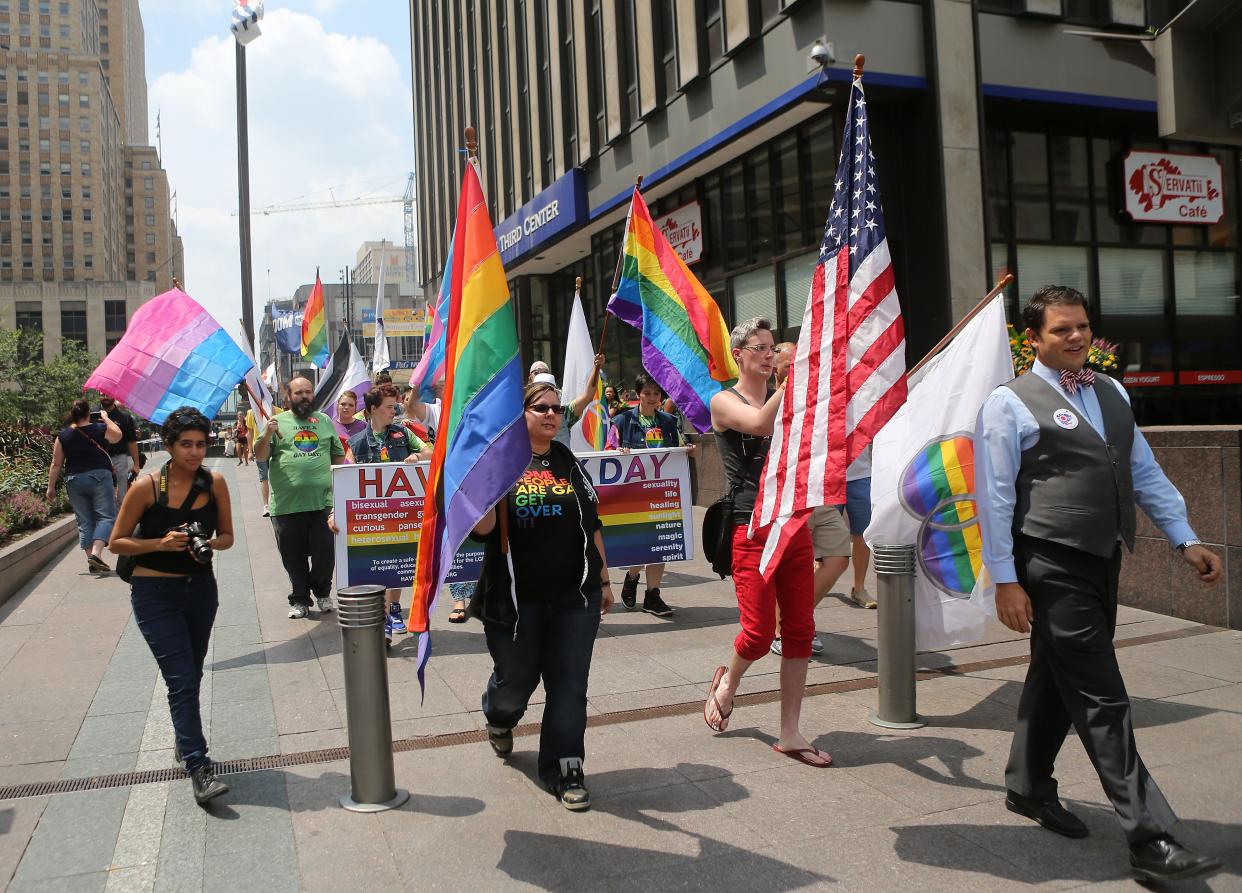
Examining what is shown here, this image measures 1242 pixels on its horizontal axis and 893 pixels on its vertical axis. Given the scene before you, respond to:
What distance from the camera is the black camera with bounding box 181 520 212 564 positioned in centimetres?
469

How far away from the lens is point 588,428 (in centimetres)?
1091

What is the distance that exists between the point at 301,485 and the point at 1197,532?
6.74 m

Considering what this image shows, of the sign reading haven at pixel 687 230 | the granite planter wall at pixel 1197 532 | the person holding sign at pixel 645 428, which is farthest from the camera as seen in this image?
the sign reading haven at pixel 687 230

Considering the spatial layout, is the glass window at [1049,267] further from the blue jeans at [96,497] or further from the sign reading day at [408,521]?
the blue jeans at [96,497]

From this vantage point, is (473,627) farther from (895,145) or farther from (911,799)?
(895,145)

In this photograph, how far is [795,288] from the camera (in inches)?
590

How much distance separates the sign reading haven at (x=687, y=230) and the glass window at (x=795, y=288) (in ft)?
9.39

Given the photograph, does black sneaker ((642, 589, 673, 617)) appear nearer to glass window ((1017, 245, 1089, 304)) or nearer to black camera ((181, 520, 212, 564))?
black camera ((181, 520, 212, 564))

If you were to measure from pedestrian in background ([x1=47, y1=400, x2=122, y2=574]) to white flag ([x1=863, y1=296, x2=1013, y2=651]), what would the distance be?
29.4 ft

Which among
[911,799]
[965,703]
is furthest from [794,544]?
[965,703]

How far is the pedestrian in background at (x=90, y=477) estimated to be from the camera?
11.1 meters

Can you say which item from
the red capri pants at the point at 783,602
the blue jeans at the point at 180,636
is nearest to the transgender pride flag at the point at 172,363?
the blue jeans at the point at 180,636

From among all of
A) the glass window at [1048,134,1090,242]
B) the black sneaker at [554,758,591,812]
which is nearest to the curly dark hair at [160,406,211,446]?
the black sneaker at [554,758,591,812]

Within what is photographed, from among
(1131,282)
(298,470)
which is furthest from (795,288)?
(298,470)
